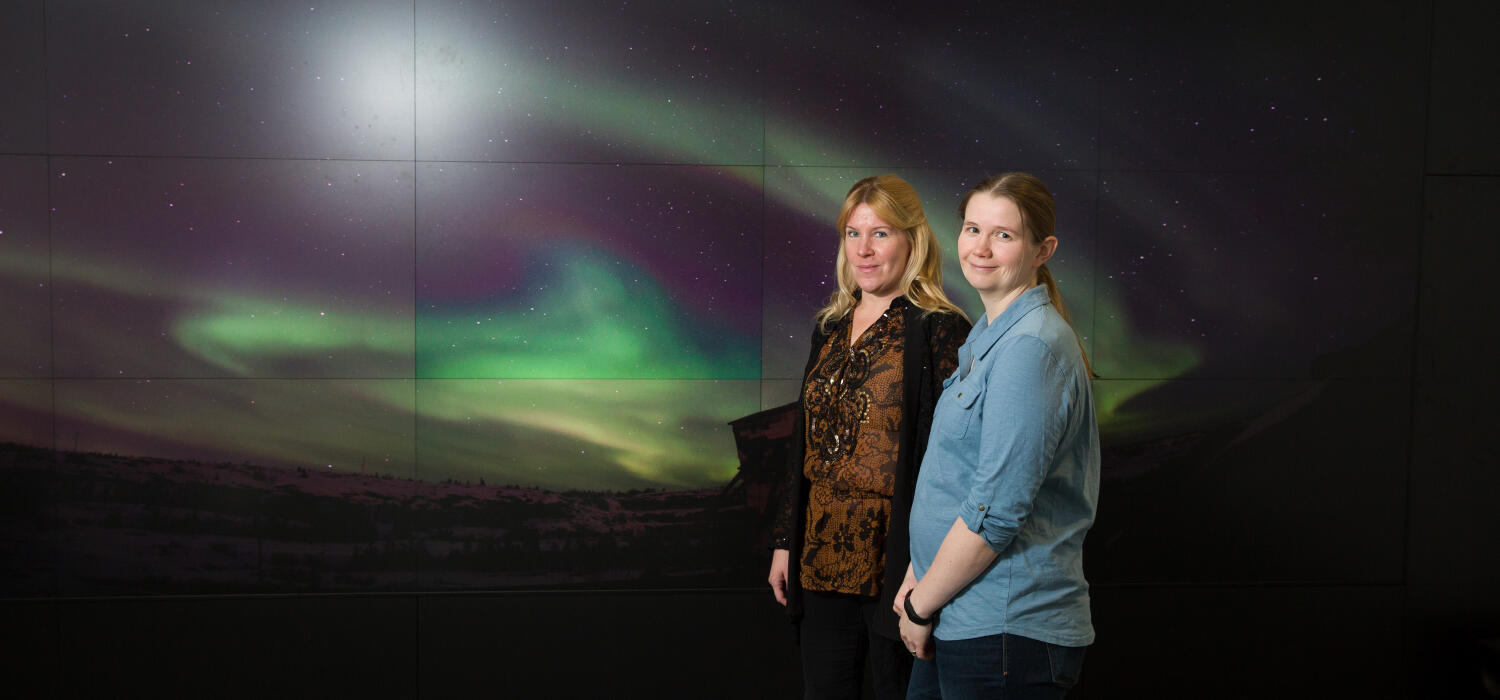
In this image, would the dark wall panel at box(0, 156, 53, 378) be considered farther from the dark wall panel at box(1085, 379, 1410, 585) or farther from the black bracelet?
the dark wall panel at box(1085, 379, 1410, 585)

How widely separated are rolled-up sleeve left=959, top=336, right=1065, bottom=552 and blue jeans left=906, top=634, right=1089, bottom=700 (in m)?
0.14

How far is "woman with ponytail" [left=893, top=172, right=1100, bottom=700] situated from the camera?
1.31m

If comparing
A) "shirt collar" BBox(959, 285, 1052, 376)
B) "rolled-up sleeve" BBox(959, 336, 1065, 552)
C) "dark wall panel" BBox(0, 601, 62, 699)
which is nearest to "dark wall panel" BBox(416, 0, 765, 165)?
"shirt collar" BBox(959, 285, 1052, 376)

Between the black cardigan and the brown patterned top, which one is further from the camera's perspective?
the brown patterned top

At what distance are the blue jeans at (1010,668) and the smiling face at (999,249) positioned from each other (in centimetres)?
51

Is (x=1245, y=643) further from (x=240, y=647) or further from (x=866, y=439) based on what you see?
(x=240, y=647)

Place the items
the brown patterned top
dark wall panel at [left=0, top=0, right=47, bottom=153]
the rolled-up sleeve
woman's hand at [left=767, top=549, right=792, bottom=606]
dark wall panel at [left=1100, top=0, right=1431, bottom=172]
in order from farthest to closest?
dark wall panel at [left=1100, top=0, right=1431, bottom=172] → dark wall panel at [left=0, top=0, right=47, bottom=153] → woman's hand at [left=767, top=549, right=792, bottom=606] → the brown patterned top → the rolled-up sleeve

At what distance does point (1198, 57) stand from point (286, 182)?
111 inches

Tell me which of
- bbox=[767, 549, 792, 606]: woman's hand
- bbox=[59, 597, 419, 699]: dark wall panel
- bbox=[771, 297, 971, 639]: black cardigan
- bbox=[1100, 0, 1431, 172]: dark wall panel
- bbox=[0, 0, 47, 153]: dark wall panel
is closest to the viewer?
bbox=[771, 297, 971, 639]: black cardigan

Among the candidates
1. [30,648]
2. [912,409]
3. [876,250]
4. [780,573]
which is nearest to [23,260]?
[30,648]

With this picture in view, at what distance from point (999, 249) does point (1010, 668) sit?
622 millimetres

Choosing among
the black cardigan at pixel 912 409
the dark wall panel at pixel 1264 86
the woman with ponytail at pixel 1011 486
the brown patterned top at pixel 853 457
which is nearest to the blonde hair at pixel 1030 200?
the woman with ponytail at pixel 1011 486

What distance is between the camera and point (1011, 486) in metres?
1.30

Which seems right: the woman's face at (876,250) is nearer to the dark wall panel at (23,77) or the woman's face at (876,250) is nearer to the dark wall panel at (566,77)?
the dark wall panel at (566,77)
